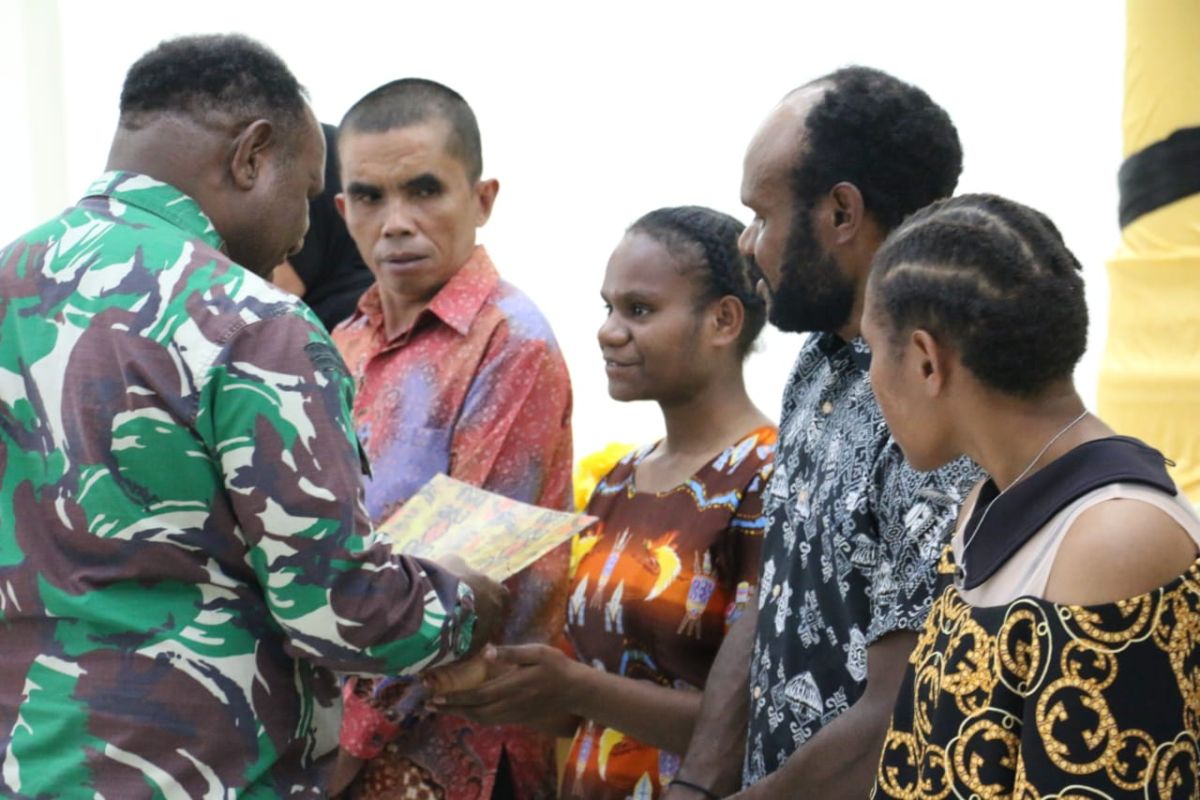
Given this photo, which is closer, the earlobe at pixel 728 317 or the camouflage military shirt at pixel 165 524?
the camouflage military shirt at pixel 165 524

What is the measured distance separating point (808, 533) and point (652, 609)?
544 millimetres

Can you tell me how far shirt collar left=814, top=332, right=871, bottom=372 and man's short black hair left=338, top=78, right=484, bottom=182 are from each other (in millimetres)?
1110

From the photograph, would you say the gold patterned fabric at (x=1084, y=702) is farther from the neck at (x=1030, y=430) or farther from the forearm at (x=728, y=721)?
the forearm at (x=728, y=721)

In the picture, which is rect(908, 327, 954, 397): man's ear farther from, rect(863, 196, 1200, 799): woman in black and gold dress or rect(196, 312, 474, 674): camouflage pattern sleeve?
rect(196, 312, 474, 674): camouflage pattern sleeve

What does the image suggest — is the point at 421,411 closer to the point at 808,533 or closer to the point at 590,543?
the point at 590,543

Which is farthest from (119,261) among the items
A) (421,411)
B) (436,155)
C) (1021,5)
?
(1021,5)

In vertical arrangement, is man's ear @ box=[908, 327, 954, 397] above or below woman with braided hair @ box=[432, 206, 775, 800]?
above

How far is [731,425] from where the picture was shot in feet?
10.4

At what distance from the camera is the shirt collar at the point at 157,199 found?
7.77ft

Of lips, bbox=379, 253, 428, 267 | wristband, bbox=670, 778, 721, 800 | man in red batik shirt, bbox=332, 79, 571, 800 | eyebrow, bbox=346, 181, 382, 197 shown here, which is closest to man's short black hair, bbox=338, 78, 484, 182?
man in red batik shirt, bbox=332, 79, 571, 800

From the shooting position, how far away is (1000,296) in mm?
1900

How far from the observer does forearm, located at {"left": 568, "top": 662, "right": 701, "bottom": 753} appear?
2869 millimetres

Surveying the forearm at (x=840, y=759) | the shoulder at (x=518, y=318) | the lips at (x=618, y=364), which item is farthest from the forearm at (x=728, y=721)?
the shoulder at (x=518, y=318)

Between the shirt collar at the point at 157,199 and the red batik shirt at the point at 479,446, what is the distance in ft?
2.92
